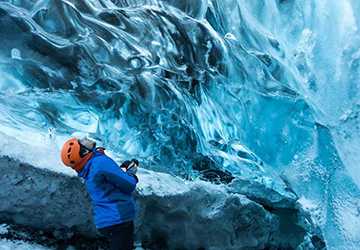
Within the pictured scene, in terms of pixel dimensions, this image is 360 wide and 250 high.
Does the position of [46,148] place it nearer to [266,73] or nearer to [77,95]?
[77,95]

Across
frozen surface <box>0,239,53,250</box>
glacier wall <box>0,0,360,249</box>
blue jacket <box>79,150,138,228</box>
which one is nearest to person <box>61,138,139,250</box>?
blue jacket <box>79,150,138,228</box>

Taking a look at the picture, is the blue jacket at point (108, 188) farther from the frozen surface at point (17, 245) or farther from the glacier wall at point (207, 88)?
the glacier wall at point (207, 88)

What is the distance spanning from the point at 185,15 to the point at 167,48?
571mm

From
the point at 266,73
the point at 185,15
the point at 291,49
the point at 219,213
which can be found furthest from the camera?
the point at 291,49

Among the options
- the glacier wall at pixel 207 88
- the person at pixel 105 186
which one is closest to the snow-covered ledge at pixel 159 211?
the glacier wall at pixel 207 88

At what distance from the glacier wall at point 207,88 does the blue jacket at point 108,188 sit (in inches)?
32.9

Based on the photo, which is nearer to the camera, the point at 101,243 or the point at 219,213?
the point at 101,243

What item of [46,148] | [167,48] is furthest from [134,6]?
[46,148]

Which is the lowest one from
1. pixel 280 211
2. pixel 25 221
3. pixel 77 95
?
pixel 280 211

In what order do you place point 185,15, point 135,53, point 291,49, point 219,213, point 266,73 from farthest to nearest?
1. point 291,49
2. point 266,73
3. point 185,15
4. point 135,53
5. point 219,213

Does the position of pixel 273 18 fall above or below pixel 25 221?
above

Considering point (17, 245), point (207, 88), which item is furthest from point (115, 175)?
point (207, 88)

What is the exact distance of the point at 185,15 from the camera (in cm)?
520

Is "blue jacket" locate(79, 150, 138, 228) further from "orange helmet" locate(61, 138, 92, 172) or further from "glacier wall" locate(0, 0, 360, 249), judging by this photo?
"glacier wall" locate(0, 0, 360, 249)
